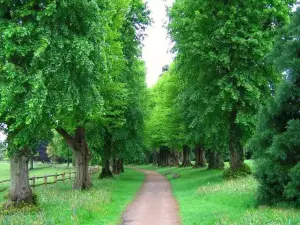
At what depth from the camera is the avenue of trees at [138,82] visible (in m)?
12.6

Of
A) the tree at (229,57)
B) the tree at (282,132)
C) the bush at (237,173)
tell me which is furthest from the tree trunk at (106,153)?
the tree at (282,132)

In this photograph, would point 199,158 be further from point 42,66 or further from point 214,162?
point 42,66

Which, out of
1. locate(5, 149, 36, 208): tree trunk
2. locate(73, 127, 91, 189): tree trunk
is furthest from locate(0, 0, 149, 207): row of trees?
locate(73, 127, 91, 189): tree trunk

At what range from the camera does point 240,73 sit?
2295cm

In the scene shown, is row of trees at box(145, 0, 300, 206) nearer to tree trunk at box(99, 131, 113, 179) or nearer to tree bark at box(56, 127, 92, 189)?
tree bark at box(56, 127, 92, 189)

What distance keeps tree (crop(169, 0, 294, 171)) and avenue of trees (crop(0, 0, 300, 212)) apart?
8 cm

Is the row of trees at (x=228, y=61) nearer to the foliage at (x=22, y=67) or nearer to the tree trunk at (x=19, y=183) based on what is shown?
the foliage at (x=22, y=67)

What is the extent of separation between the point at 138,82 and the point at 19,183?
20481 mm

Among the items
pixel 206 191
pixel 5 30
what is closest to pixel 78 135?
pixel 206 191

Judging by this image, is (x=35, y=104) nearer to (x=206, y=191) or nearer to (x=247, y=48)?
(x=206, y=191)

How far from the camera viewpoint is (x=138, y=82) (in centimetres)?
3459

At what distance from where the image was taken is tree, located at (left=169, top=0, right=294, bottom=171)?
889 inches

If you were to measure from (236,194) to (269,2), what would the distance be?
12.9 meters

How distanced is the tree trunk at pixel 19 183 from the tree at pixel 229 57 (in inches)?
458
